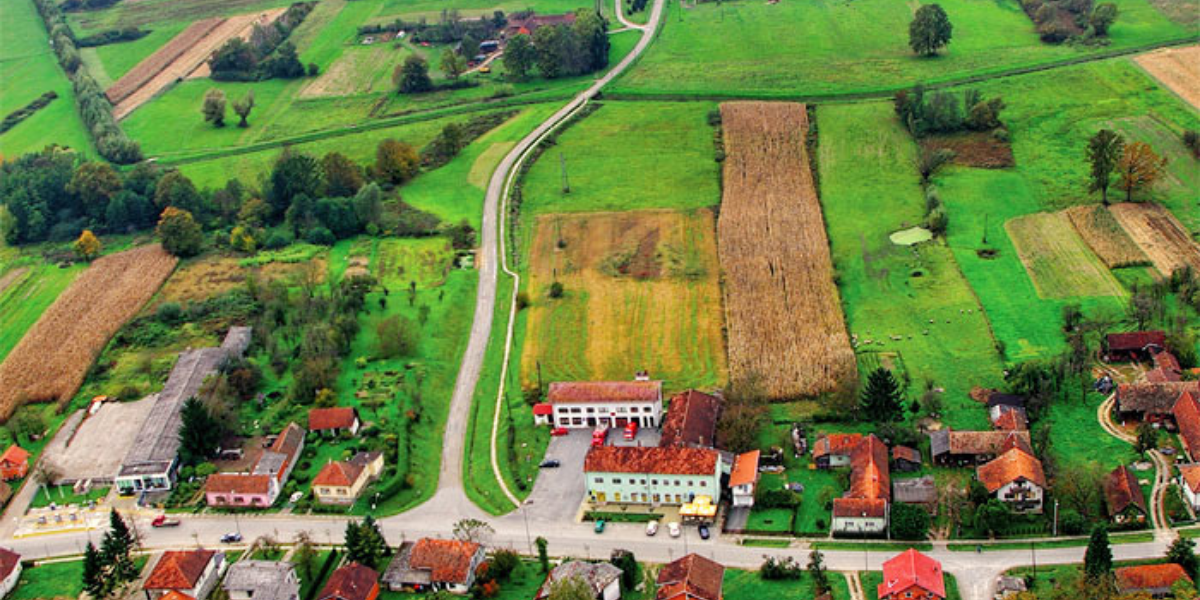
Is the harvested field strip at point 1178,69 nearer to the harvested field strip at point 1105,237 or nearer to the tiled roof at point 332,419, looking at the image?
the harvested field strip at point 1105,237

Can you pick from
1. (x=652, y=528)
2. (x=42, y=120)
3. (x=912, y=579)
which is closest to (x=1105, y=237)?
(x=912, y=579)

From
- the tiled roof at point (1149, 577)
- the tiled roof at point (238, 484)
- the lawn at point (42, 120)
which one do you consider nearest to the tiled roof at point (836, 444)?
the tiled roof at point (1149, 577)

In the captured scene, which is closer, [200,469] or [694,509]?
[694,509]

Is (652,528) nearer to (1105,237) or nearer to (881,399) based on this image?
(881,399)

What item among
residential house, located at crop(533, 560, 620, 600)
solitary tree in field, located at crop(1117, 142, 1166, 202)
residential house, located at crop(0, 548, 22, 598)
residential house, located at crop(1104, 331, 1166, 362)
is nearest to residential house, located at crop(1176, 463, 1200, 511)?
residential house, located at crop(1104, 331, 1166, 362)

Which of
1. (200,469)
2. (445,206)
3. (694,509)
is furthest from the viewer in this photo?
(445,206)

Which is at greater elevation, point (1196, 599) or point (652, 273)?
point (1196, 599)

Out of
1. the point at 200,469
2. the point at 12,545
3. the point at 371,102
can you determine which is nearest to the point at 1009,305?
the point at 200,469

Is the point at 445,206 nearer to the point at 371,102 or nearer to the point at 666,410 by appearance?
the point at 371,102
